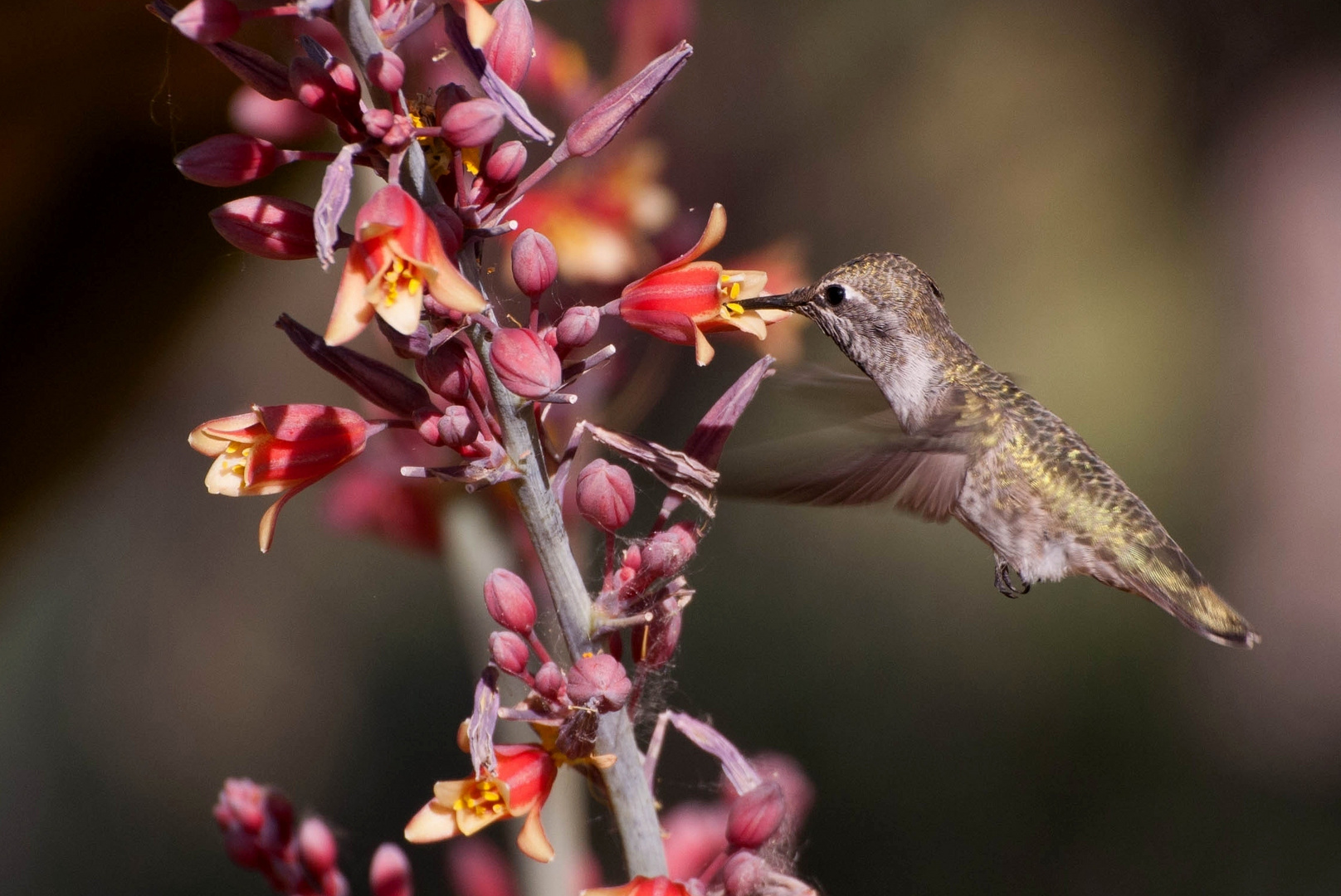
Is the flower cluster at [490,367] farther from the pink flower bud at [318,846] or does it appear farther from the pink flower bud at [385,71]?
the pink flower bud at [318,846]

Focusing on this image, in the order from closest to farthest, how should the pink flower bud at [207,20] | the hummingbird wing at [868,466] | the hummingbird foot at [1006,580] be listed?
the pink flower bud at [207,20] → the hummingbird wing at [868,466] → the hummingbird foot at [1006,580]

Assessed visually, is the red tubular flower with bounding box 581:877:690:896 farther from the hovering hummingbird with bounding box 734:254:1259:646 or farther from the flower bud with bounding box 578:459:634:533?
the hovering hummingbird with bounding box 734:254:1259:646

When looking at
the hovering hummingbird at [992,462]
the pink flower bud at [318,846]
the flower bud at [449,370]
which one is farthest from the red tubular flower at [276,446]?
the hovering hummingbird at [992,462]

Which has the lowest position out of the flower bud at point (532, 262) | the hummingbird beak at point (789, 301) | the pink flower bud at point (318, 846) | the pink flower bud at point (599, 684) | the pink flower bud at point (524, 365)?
the pink flower bud at point (318, 846)

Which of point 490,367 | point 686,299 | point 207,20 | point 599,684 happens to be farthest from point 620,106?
point 599,684

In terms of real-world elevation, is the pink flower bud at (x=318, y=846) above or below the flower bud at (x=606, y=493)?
below

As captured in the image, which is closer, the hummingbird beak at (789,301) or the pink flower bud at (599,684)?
the pink flower bud at (599,684)

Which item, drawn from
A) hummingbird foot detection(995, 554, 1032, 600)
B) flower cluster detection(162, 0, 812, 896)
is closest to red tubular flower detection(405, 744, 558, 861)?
flower cluster detection(162, 0, 812, 896)
